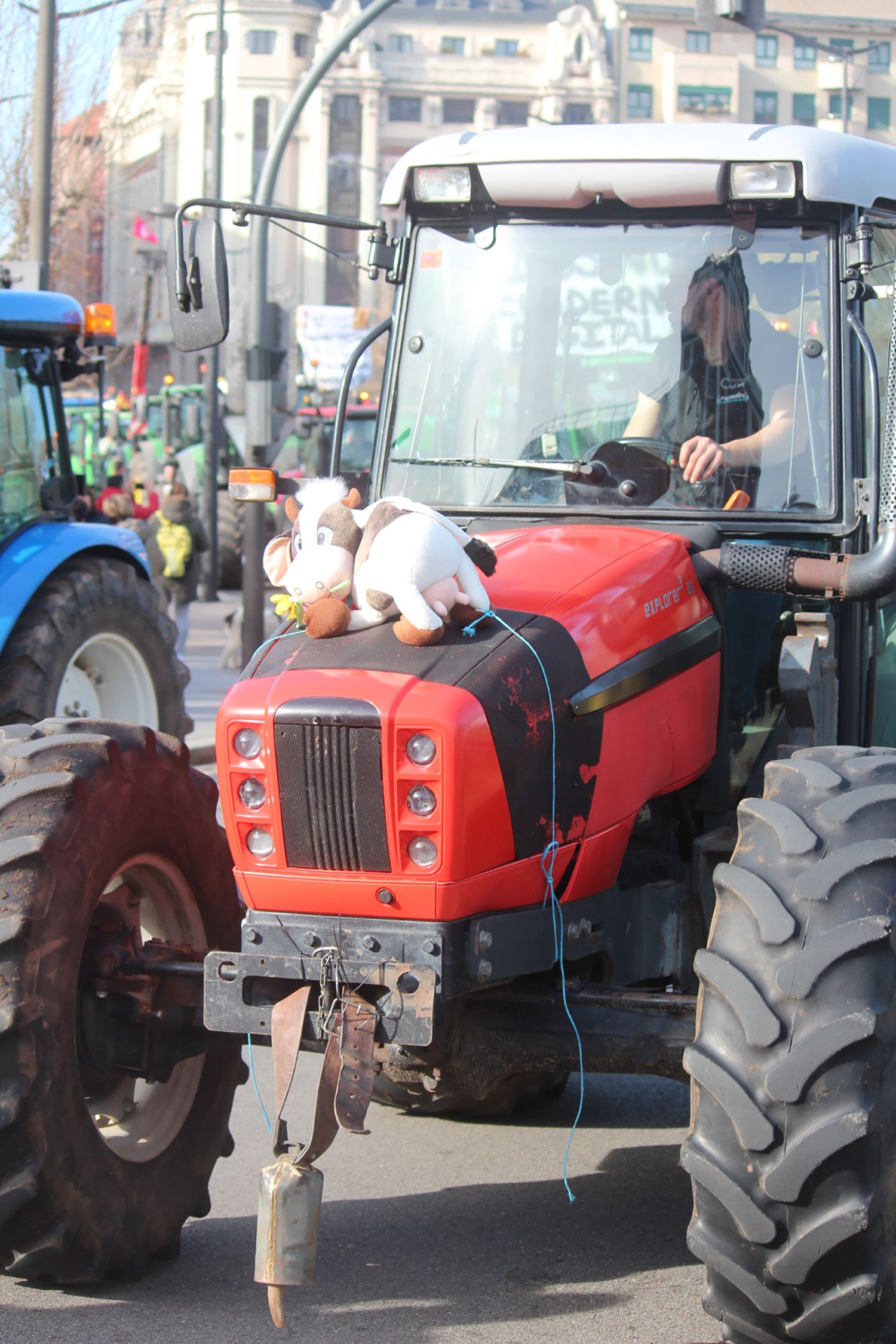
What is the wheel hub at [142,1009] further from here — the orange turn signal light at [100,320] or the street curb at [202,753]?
the street curb at [202,753]

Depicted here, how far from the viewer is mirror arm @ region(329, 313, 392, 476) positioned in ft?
17.7

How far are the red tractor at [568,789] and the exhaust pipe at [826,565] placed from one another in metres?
0.01

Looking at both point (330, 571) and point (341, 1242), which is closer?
point (330, 571)

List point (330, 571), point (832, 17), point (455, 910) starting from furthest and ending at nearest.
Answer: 1. point (832, 17)
2. point (330, 571)
3. point (455, 910)

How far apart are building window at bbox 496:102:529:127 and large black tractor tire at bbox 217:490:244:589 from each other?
67.1m

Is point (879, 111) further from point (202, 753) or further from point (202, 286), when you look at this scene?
point (202, 286)

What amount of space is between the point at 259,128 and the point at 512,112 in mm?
14107

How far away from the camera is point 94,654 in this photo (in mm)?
9633

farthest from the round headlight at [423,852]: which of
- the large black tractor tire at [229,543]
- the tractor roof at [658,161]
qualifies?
the large black tractor tire at [229,543]

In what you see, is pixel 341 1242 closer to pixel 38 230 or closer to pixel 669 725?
pixel 669 725

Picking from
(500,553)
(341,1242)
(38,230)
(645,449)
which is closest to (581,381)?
(645,449)

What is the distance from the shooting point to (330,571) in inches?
157

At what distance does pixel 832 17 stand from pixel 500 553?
239ft

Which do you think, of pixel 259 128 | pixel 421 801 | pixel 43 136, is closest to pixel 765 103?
pixel 259 128
